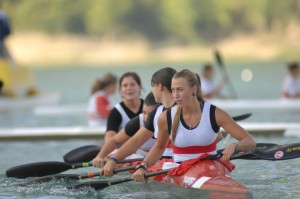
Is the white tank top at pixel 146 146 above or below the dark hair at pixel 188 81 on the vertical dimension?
below

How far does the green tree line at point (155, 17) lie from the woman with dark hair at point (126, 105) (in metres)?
52.6

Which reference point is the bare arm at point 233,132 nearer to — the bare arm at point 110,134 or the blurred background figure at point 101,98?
the bare arm at point 110,134

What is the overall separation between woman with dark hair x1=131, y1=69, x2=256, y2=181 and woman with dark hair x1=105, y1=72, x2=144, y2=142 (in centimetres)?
192

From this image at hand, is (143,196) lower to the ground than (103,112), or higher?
lower

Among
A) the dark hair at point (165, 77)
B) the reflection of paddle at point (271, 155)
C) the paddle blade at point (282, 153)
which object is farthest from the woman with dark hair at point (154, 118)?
the paddle blade at point (282, 153)

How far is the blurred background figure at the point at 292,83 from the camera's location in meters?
17.0

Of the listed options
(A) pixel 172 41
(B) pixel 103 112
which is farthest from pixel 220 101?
(A) pixel 172 41

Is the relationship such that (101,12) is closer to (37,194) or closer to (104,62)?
(104,62)

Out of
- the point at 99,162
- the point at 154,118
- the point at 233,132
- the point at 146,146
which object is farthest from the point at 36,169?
the point at 233,132

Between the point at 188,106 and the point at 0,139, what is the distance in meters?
6.68

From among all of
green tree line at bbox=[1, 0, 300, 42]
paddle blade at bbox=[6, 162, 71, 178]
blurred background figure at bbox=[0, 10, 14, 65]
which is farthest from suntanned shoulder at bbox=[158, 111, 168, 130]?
green tree line at bbox=[1, 0, 300, 42]

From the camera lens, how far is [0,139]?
Answer: 42.7 ft

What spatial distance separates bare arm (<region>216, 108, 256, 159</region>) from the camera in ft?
22.6

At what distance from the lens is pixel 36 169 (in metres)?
8.47
